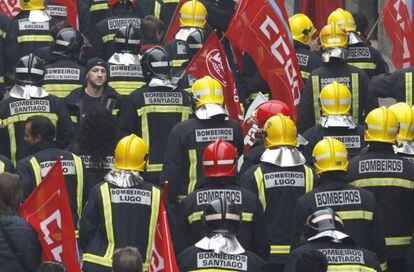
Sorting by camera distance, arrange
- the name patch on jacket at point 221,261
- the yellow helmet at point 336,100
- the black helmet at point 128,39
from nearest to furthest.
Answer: the name patch on jacket at point 221,261 < the yellow helmet at point 336,100 < the black helmet at point 128,39

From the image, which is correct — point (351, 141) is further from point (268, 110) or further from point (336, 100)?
point (268, 110)

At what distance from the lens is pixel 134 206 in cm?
1430

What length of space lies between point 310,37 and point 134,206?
5.72m

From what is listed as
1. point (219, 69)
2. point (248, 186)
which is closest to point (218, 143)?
point (248, 186)

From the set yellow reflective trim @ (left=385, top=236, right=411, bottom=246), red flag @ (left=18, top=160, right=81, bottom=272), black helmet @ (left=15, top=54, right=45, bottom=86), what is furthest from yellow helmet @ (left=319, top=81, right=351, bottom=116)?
red flag @ (left=18, top=160, right=81, bottom=272)

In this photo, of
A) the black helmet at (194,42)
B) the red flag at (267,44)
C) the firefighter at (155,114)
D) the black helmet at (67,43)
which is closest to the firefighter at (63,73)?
the black helmet at (67,43)

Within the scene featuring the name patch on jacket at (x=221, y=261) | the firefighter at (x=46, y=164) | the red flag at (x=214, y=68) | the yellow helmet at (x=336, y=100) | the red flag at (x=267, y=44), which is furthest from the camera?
the red flag at (x=214, y=68)

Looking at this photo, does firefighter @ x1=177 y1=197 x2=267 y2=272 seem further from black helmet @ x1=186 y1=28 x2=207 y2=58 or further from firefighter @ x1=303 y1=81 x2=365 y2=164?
black helmet @ x1=186 y1=28 x2=207 y2=58

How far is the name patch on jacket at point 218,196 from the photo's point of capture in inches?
560

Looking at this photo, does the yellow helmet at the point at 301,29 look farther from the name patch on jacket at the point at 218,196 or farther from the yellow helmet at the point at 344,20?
the name patch on jacket at the point at 218,196

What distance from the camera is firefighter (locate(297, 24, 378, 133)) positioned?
17500 mm

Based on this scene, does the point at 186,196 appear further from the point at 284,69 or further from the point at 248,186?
the point at 284,69

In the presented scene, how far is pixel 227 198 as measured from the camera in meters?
14.2

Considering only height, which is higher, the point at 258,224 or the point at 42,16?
the point at 42,16
